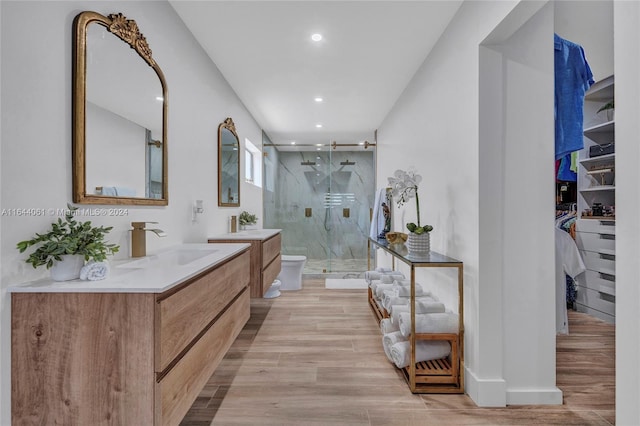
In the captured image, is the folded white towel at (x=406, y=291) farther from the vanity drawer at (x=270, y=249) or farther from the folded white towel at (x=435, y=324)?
the vanity drawer at (x=270, y=249)

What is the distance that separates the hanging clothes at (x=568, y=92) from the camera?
1725 mm

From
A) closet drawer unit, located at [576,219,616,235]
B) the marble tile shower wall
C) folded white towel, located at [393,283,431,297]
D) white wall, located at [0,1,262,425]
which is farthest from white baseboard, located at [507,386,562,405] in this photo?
the marble tile shower wall

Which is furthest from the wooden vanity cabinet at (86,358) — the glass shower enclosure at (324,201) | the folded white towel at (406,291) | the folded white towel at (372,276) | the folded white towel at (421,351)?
the glass shower enclosure at (324,201)

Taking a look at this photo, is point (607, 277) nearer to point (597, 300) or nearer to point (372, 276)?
point (597, 300)

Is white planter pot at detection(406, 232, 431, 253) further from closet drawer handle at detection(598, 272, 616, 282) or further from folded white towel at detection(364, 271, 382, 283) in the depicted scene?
closet drawer handle at detection(598, 272, 616, 282)

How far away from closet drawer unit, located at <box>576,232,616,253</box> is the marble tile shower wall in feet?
9.25

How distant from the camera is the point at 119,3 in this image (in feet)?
4.83

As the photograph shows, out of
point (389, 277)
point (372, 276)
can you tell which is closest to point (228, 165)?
point (372, 276)

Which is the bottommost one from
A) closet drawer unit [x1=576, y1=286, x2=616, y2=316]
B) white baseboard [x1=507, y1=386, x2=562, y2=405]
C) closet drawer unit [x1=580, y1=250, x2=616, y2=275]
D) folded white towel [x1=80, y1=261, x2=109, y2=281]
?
white baseboard [x1=507, y1=386, x2=562, y2=405]

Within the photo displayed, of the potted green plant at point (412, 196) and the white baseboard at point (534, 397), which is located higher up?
the potted green plant at point (412, 196)

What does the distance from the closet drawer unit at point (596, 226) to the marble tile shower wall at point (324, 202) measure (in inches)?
110

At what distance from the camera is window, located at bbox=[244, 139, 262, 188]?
3891 millimetres

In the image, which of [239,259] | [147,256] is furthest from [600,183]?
[147,256]

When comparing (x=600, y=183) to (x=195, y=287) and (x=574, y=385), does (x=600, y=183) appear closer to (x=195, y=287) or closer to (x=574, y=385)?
(x=574, y=385)
